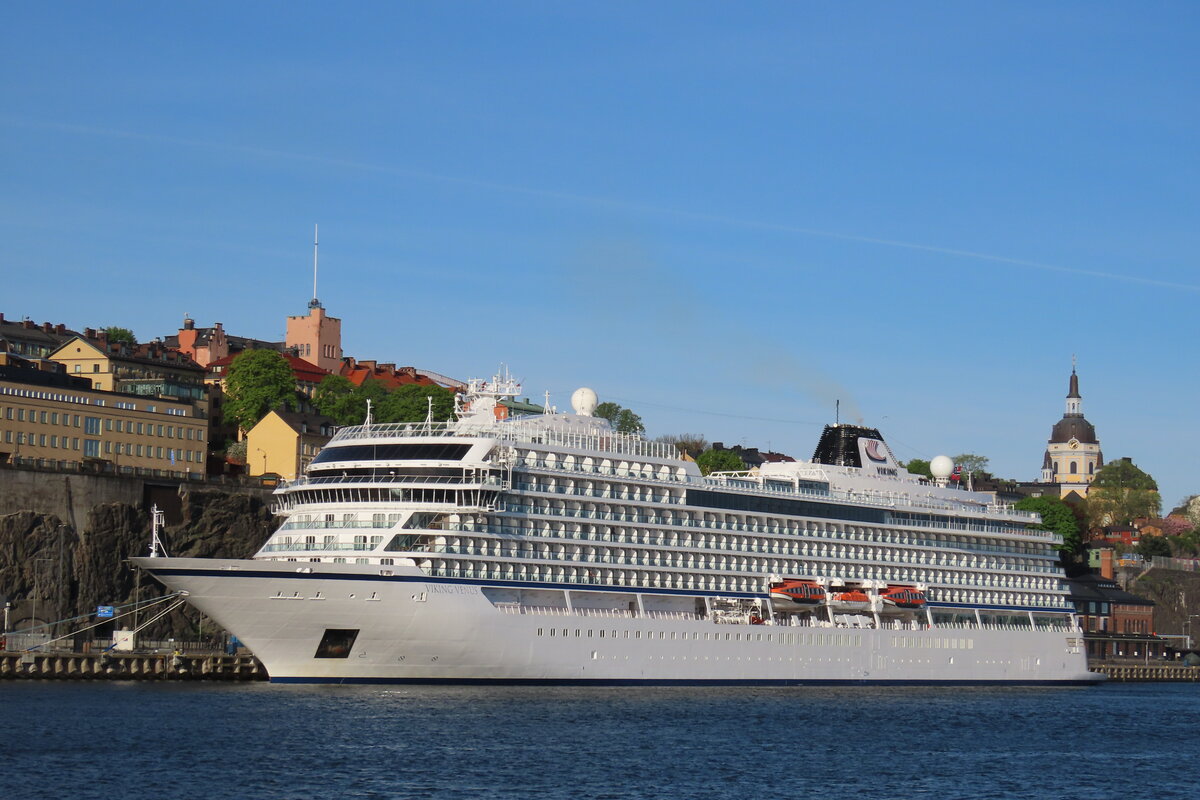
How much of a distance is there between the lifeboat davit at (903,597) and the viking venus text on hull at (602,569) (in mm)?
116

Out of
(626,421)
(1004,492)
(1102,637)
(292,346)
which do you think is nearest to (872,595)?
(1102,637)

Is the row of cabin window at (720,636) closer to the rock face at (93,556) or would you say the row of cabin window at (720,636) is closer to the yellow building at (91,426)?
the rock face at (93,556)

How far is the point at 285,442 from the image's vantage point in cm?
11775

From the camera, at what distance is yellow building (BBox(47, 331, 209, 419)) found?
122 meters

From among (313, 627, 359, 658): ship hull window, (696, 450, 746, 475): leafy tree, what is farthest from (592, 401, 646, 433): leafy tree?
(313, 627, 359, 658): ship hull window

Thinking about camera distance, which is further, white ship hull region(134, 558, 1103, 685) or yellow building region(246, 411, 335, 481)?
yellow building region(246, 411, 335, 481)

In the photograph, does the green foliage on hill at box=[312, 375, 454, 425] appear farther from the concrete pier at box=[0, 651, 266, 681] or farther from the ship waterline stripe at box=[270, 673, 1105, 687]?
the ship waterline stripe at box=[270, 673, 1105, 687]

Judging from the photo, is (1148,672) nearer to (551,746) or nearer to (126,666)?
(126,666)

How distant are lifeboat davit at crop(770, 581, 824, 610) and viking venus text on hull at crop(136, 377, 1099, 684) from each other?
10 centimetres

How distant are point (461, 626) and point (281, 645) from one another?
717cm

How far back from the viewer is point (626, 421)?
159 m

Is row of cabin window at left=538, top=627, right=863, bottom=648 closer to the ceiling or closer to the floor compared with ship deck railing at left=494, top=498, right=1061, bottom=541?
closer to the floor

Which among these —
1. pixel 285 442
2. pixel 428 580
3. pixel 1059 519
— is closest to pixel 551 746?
pixel 428 580

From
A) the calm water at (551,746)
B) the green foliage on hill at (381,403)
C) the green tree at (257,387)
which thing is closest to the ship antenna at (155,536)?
the calm water at (551,746)
